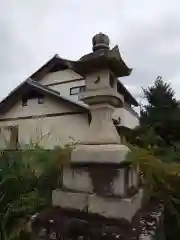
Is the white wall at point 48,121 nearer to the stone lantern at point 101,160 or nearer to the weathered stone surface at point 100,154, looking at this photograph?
the stone lantern at point 101,160

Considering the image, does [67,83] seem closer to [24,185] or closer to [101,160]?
[24,185]

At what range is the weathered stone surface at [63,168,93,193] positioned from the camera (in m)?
1.40

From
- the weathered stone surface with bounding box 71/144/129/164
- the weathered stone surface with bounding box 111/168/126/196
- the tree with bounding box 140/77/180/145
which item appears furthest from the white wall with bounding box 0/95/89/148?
the weathered stone surface with bounding box 111/168/126/196

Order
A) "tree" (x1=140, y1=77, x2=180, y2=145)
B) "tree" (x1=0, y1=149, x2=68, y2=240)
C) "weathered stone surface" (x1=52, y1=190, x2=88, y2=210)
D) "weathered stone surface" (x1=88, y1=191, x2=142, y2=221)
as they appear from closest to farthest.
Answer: "weathered stone surface" (x1=88, y1=191, x2=142, y2=221), "weathered stone surface" (x1=52, y1=190, x2=88, y2=210), "tree" (x1=0, y1=149, x2=68, y2=240), "tree" (x1=140, y1=77, x2=180, y2=145)

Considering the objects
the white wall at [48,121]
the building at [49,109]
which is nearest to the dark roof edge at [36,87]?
the building at [49,109]

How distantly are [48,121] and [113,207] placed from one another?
8.93 metres

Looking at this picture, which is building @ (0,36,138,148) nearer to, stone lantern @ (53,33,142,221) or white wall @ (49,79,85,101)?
white wall @ (49,79,85,101)

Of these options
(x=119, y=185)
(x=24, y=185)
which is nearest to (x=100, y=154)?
(x=119, y=185)

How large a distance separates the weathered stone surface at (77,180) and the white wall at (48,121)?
744cm

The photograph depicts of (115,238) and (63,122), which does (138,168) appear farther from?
(63,122)

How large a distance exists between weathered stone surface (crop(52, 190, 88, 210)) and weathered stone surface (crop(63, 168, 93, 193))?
0.03 metres

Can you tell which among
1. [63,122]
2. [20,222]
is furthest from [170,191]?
[63,122]

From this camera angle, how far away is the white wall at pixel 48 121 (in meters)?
9.30

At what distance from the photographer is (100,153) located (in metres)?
1.37
